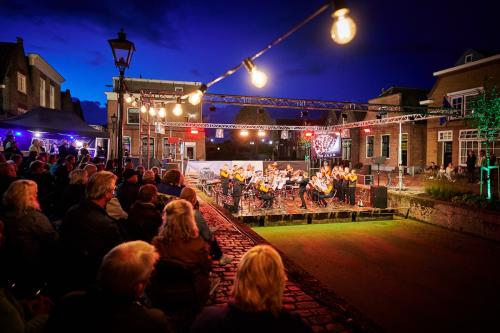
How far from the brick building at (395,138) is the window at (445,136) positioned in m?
2.87

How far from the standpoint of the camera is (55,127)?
10.8 m

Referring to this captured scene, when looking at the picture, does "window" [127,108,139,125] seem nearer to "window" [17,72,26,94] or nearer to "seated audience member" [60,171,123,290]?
"window" [17,72,26,94]

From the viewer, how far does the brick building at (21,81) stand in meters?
19.9

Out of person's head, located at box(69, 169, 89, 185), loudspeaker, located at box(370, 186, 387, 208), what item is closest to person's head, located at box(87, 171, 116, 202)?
person's head, located at box(69, 169, 89, 185)

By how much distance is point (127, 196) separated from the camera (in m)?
5.68

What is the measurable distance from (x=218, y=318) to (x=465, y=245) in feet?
39.9

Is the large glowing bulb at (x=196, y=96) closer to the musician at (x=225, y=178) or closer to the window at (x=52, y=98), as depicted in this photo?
the musician at (x=225, y=178)

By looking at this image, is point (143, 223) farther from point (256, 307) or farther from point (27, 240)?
point (256, 307)

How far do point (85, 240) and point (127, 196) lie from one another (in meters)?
2.60

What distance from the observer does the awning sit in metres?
10.3

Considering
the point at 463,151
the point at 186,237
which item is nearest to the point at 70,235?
the point at 186,237

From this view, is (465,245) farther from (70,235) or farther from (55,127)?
(55,127)

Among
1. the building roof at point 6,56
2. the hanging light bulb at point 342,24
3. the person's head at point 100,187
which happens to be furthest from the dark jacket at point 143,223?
the building roof at point 6,56

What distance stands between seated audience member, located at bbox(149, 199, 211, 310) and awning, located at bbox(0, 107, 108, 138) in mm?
9401
